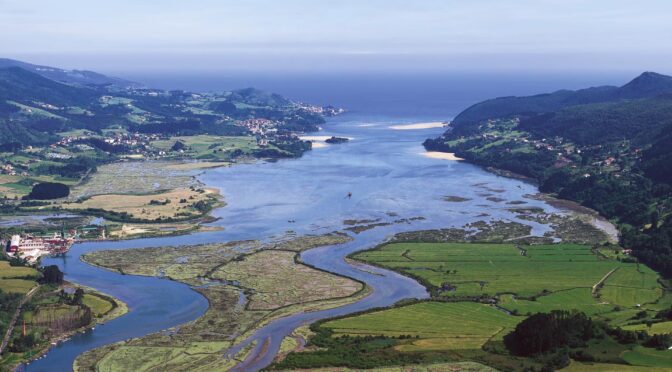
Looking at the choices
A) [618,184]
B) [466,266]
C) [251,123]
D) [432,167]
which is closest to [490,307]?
Answer: [466,266]

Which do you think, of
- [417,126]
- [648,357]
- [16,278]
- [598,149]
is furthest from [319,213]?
[417,126]

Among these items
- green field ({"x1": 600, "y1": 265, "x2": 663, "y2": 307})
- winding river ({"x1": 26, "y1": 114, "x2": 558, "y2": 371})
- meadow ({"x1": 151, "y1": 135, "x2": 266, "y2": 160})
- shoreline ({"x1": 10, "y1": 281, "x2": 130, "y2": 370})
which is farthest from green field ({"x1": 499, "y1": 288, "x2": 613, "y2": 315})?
meadow ({"x1": 151, "y1": 135, "x2": 266, "y2": 160})

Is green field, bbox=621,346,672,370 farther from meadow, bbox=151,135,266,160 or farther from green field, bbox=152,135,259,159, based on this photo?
green field, bbox=152,135,259,159

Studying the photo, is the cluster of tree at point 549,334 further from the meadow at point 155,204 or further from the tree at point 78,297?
the meadow at point 155,204

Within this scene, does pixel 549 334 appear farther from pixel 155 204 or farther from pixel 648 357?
pixel 155 204

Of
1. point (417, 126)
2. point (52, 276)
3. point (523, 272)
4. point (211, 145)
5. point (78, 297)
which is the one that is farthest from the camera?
point (417, 126)

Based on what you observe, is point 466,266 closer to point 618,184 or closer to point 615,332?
point 615,332

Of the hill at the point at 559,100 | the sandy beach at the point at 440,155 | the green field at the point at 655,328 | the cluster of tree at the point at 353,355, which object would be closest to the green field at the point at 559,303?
the green field at the point at 655,328
